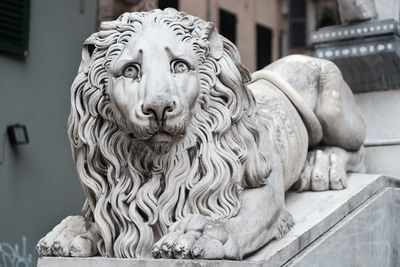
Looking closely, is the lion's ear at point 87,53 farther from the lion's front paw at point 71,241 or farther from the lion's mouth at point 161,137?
the lion's front paw at point 71,241

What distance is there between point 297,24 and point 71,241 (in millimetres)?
17902

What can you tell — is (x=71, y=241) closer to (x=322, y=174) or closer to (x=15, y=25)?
(x=322, y=174)

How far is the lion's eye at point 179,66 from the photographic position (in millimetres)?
3166

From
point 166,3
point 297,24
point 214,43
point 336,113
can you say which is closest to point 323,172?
point 336,113

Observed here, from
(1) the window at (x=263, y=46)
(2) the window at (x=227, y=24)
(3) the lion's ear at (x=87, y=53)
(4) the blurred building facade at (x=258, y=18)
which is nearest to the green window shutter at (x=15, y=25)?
(4) the blurred building facade at (x=258, y=18)

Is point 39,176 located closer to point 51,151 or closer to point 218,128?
point 51,151

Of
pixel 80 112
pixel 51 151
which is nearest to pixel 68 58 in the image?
pixel 51 151

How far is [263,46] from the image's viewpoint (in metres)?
17.9

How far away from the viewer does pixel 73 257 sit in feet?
10.7

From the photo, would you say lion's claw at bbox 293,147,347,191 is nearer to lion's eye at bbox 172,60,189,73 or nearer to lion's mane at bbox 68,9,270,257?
lion's mane at bbox 68,9,270,257

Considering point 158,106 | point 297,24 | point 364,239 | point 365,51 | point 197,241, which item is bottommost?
point 364,239

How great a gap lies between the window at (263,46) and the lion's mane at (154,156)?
14.2 metres

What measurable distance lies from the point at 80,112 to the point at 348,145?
1.96m

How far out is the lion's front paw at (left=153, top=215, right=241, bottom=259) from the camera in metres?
2.90
